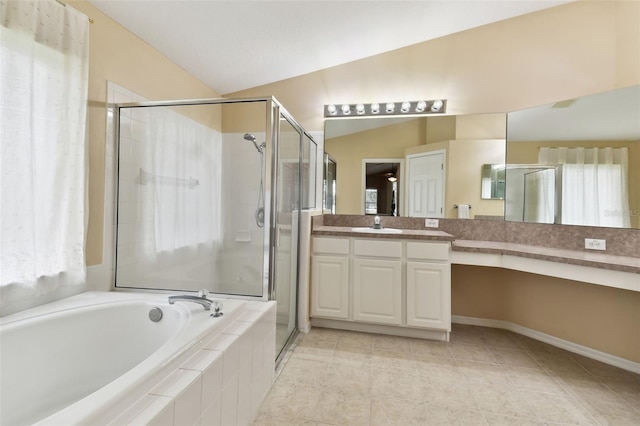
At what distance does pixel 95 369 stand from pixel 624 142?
3453 millimetres

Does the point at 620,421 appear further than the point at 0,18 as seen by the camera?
Yes

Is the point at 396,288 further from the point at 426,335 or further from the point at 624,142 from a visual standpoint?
the point at 624,142

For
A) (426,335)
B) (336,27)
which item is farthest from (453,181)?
(336,27)

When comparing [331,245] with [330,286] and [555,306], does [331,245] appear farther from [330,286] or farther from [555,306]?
[555,306]

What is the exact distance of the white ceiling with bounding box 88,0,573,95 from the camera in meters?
1.90

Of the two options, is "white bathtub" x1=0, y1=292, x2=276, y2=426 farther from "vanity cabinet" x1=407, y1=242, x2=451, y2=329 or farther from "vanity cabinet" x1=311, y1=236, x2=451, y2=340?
"vanity cabinet" x1=407, y1=242, x2=451, y2=329

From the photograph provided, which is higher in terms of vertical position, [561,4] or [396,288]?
[561,4]

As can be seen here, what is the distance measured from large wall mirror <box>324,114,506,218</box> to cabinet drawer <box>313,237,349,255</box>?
481mm

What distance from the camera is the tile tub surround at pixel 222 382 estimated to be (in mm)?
852

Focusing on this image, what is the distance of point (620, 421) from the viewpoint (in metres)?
1.51

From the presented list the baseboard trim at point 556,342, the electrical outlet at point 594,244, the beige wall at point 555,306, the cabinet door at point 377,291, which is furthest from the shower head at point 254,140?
the electrical outlet at point 594,244

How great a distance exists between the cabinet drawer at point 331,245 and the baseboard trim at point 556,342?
4.16ft

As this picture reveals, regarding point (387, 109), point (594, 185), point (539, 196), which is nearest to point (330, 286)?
point (387, 109)

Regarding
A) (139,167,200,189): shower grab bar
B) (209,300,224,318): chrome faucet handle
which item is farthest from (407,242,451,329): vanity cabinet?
(139,167,200,189): shower grab bar
